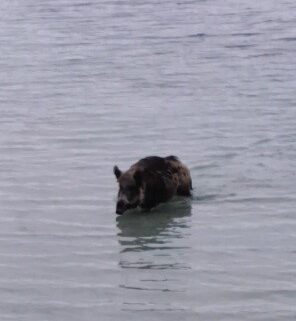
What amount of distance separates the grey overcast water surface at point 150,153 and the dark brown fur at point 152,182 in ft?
0.56

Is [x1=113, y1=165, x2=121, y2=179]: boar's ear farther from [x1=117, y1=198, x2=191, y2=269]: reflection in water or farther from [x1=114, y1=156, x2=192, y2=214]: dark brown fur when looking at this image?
[x1=117, y1=198, x2=191, y2=269]: reflection in water

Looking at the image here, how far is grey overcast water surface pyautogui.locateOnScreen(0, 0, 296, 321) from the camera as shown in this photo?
420 inches

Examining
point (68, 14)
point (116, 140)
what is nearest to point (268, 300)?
point (116, 140)

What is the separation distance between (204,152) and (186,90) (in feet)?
16.5

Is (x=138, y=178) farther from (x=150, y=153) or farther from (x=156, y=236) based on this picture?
(x=150, y=153)

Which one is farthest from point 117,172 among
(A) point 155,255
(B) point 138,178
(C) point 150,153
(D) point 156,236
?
(C) point 150,153

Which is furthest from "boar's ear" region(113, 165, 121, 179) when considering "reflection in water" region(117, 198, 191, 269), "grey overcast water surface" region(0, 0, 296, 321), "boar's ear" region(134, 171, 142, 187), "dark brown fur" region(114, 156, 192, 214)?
"reflection in water" region(117, 198, 191, 269)

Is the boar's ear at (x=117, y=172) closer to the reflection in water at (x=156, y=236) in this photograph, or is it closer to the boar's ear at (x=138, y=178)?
the boar's ear at (x=138, y=178)

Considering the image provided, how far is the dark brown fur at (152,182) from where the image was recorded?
1372 centimetres

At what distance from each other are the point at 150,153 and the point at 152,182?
2.31 m

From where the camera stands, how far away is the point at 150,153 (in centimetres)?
1625

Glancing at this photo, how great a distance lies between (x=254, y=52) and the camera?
2484 cm

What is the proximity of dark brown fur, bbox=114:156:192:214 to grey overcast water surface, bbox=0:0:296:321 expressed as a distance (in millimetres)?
171

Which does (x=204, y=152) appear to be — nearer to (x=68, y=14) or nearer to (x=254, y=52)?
(x=254, y=52)
